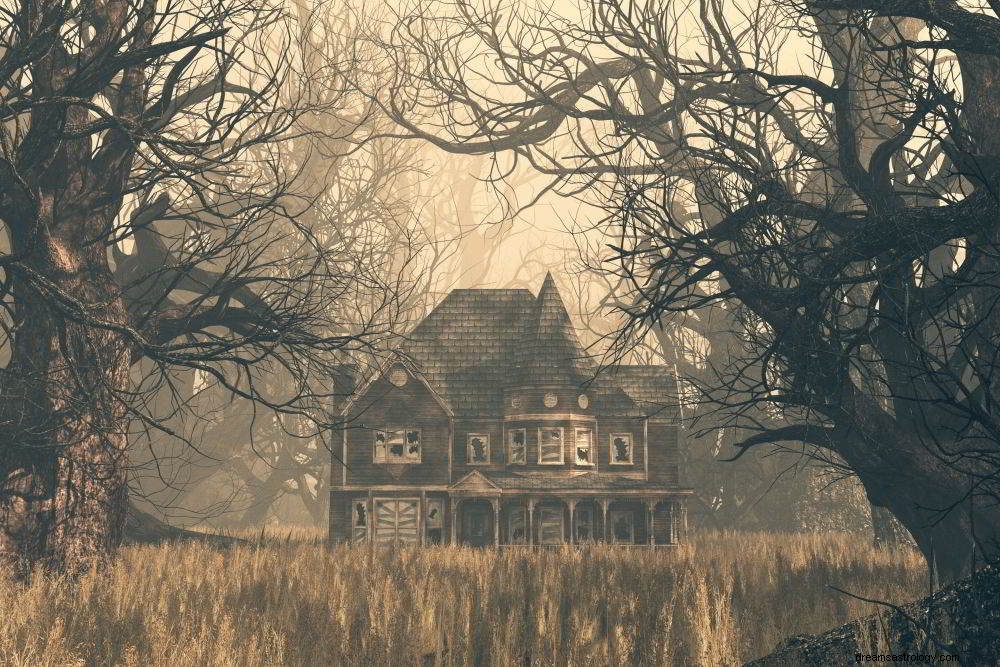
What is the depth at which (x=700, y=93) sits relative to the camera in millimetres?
15320

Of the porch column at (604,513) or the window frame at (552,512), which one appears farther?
the window frame at (552,512)

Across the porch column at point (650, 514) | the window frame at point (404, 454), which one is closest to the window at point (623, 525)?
the porch column at point (650, 514)

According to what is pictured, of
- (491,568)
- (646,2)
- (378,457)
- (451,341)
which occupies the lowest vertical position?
(491,568)

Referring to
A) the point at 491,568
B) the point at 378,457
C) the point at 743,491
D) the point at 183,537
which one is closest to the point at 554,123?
the point at 491,568

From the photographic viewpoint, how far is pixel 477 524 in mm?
27891

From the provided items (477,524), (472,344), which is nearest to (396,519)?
(477,524)

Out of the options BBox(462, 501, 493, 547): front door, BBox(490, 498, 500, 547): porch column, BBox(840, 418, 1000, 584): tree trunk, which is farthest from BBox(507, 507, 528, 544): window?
BBox(840, 418, 1000, 584): tree trunk

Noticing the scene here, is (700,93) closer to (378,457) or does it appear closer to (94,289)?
(94,289)

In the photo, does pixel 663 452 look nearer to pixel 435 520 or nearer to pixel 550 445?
pixel 550 445

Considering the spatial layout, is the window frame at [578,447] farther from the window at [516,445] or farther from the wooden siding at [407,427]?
the wooden siding at [407,427]

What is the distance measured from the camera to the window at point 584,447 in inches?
1080

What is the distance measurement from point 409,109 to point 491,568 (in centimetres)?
769

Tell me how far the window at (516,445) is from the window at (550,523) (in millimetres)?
1479

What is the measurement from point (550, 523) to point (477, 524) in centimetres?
196
